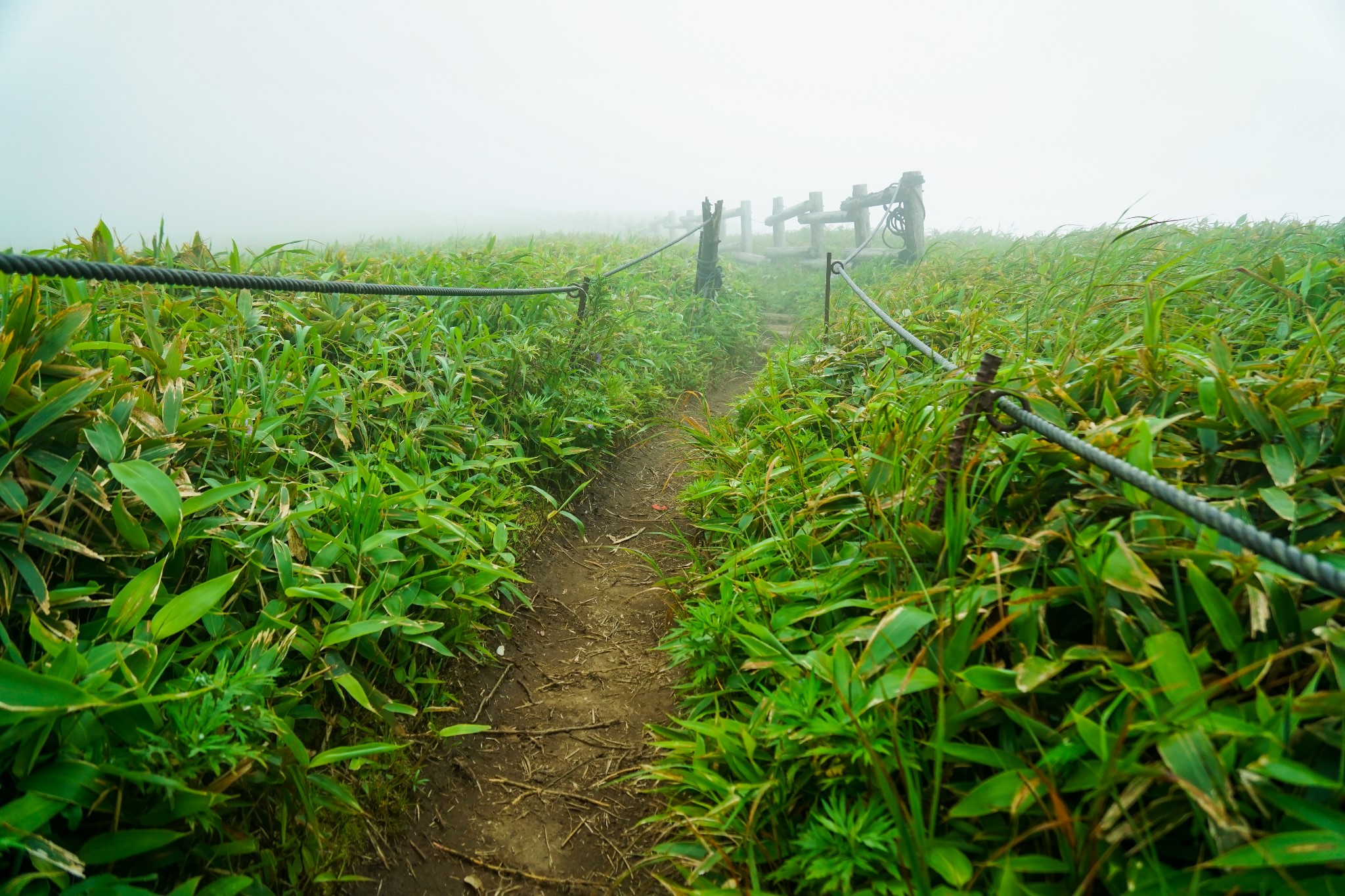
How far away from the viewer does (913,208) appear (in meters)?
7.39

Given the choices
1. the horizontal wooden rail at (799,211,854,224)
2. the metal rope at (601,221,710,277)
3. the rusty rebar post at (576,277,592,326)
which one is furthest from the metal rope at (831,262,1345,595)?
the horizontal wooden rail at (799,211,854,224)

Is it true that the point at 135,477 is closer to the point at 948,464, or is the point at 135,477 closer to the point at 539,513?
the point at 539,513

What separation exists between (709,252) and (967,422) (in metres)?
4.95

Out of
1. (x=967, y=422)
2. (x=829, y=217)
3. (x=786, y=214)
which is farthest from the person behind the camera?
(x=786, y=214)

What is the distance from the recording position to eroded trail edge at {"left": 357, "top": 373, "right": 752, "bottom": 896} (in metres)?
1.40

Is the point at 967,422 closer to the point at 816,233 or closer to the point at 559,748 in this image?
the point at 559,748

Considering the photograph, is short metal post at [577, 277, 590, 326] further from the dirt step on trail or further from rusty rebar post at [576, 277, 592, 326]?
the dirt step on trail

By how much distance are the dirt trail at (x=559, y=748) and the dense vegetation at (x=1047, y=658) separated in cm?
18

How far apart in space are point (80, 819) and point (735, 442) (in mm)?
2274

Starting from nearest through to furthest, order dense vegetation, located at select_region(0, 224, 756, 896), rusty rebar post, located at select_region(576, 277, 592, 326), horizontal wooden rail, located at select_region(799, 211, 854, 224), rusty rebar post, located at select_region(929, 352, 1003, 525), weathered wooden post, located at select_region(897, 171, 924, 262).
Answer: dense vegetation, located at select_region(0, 224, 756, 896) < rusty rebar post, located at select_region(929, 352, 1003, 525) < rusty rebar post, located at select_region(576, 277, 592, 326) < weathered wooden post, located at select_region(897, 171, 924, 262) < horizontal wooden rail, located at select_region(799, 211, 854, 224)

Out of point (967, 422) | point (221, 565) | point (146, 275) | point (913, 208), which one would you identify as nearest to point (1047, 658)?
point (967, 422)

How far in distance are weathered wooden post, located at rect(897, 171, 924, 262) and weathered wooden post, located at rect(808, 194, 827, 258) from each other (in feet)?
6.76

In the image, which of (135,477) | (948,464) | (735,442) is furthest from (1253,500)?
(135,477)

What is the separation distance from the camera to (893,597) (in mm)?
1330
